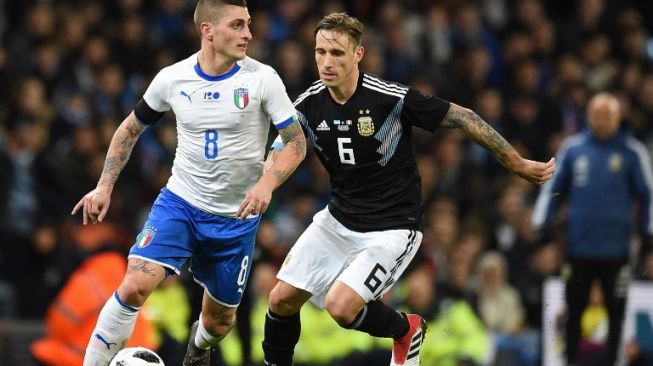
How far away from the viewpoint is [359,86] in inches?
337

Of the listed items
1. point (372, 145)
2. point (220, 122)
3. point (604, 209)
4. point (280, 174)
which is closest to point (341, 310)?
point (280, 174)

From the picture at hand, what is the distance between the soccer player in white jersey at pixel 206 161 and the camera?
812 cm

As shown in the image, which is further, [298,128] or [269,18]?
[269,18]

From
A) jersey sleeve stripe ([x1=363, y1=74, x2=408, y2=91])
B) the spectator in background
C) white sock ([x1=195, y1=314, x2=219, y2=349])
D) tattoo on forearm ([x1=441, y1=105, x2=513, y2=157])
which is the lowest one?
the spectator in background

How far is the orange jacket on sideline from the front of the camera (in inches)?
399

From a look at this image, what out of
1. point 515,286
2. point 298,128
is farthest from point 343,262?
point 515,286

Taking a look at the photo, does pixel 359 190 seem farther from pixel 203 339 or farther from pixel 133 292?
pixel 133 292

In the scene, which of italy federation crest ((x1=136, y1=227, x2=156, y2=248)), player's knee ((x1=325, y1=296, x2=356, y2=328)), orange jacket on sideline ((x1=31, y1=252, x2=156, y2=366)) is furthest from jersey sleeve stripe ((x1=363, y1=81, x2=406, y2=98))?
orange jacket on sideline ((x1=31, y1=252, x2=156, y2=366))

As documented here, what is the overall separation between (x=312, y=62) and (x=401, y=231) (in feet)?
25.9

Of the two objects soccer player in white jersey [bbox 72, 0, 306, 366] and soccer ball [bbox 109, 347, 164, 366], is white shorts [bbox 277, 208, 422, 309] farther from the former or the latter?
soccer ball [bbox 109, 347, 164, 366]

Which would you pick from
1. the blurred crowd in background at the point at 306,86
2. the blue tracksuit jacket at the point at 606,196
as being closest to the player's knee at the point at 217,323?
the blurred crowd in background at the point at 306,86

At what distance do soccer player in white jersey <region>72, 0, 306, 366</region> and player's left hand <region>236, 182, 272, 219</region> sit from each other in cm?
23

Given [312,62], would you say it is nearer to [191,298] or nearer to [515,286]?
[515,286]

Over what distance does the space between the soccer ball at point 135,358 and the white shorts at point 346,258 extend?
3.48ft
